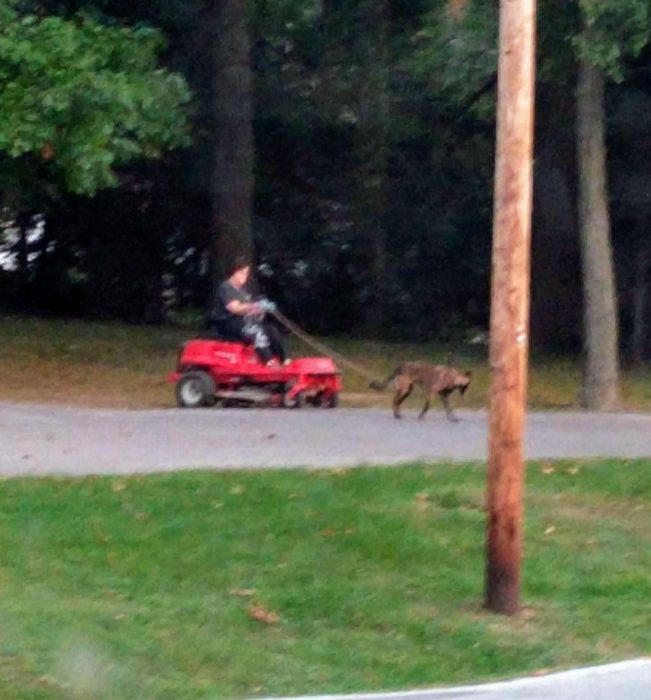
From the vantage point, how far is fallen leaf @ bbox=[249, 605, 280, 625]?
8.88 m

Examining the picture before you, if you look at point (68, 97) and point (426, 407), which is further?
point (68, 97)

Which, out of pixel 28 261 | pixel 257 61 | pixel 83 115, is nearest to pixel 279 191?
pixel 257 61

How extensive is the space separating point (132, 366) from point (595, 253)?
678cm

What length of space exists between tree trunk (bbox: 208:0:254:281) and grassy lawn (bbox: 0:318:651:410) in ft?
5.86

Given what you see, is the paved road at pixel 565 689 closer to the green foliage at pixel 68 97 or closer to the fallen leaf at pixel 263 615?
the fallen leaf at pixel 263 615

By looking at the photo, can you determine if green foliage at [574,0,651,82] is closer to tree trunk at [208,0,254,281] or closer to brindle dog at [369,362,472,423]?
brindle dog at [369,362,472,423]

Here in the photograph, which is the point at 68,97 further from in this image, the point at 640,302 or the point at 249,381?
the point at 640,302

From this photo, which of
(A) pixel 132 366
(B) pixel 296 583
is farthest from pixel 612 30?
(B) pixel 296 583

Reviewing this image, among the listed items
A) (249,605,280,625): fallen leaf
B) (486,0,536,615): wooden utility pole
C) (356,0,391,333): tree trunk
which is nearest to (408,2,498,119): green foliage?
(356,0,391,333): tree trunk

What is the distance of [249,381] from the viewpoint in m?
17.5

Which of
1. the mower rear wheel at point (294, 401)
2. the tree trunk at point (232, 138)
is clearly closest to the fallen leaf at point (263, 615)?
the mower rear wheel at point (294, 401)

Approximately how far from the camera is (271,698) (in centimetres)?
763

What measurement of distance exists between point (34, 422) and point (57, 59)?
5.87m

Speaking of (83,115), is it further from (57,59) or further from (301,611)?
(301,611)
